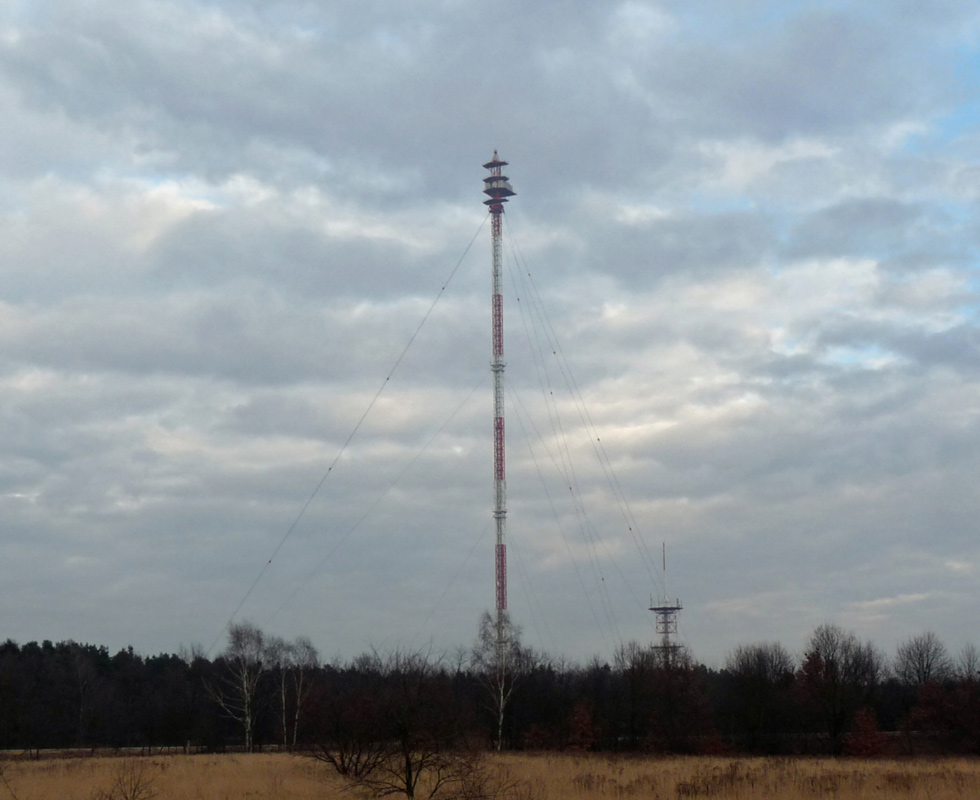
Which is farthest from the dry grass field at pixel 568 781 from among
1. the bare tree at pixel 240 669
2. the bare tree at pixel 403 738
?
the bare tree at pixel 240 669

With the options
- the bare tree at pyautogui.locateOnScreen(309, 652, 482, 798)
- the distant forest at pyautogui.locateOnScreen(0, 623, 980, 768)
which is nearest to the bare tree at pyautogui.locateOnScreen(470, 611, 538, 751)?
the distant forest at pyautogui.locateOnScreen(0, 623, 980, 768)

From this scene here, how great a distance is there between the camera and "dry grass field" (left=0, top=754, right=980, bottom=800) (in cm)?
3134

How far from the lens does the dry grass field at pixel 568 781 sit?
3134cm

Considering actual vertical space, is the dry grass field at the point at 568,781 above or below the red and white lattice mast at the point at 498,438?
below

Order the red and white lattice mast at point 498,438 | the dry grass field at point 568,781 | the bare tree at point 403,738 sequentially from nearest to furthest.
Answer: the bare tree at point 403,738 → the dry grass field at point 568,781 → the red and white lattice mast at point 498,438

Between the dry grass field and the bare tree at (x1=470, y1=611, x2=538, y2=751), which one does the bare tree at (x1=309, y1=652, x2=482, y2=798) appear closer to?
the dry grass field

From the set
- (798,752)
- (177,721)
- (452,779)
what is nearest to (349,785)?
(452,779)

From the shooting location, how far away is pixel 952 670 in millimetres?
106625

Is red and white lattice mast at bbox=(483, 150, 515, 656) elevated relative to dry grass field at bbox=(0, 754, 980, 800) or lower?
elevated

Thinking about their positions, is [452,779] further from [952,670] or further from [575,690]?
[952,670]

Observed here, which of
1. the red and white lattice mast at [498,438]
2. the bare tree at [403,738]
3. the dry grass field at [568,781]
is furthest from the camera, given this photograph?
the red and white lattice mast at [498,438]

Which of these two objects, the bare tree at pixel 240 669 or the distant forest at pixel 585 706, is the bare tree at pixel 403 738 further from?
Answer: the bare tree at pixel 240 669

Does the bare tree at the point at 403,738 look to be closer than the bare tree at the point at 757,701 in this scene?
Yes

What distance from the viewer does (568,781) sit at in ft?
123
